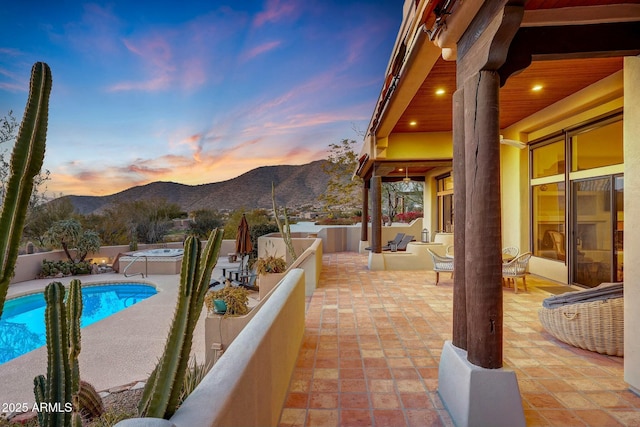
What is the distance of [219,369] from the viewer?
1524mm

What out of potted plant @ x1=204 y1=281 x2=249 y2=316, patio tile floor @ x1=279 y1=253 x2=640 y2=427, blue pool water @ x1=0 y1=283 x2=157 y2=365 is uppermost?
potted plant @ x1=204 y1=281 x2=249 y2=316

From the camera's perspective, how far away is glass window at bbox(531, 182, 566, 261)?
6285 millimetres

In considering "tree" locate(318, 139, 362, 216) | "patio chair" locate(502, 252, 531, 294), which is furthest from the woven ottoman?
"tree" locate(318, 139, 362, 216)

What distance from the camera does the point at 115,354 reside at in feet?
18.9

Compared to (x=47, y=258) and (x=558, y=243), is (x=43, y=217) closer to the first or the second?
(x=47, y=258)

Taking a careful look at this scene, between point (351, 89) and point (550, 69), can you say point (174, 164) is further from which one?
point (550, 69)

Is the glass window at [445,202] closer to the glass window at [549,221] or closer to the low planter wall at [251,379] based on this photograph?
the glass window at [549,221]

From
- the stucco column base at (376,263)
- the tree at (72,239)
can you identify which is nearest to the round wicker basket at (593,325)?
the stucco column base at (376,263)

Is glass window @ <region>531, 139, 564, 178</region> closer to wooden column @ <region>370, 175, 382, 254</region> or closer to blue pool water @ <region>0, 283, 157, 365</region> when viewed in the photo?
wooden column @ <region>370, 175, 382, 254</region>

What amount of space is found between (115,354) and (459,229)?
6.27 metres

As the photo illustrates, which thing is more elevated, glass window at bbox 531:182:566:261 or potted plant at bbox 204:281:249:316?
glass window at bbox 531:182:566:261

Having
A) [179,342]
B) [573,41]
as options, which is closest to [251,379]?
[179,342]

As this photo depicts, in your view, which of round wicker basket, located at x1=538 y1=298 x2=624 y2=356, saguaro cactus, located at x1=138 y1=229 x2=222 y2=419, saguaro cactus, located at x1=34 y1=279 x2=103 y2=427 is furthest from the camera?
round wicker basket, located at x1=538 y1=298 x2=624 y2=356

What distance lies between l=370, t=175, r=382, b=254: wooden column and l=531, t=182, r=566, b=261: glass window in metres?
3.58
